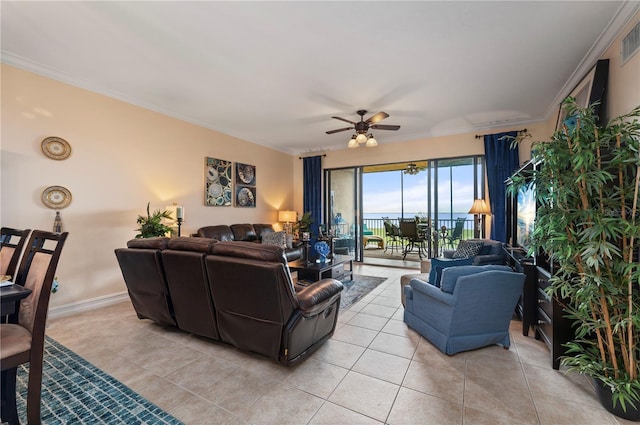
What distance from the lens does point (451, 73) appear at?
311 centimetres

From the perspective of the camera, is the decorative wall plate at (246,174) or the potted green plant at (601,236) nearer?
the potted green plant at (601,236)

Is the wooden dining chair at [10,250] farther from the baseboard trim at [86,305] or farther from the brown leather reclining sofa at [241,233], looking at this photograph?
the brown leather reclining sofa at [241,233]

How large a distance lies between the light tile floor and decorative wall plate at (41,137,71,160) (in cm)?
195

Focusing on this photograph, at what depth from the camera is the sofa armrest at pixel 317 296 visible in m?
1.94

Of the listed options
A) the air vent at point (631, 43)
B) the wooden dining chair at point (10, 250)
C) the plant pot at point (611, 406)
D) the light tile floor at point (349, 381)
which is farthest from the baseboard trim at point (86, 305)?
the air vent at point (631, 43)

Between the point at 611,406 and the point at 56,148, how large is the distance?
5497 millimetres

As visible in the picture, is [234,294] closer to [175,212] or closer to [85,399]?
[85,399]

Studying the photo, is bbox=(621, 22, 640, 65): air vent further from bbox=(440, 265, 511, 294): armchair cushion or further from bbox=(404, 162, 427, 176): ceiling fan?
bbox=(404, 162, 427, 176): ceiling fan

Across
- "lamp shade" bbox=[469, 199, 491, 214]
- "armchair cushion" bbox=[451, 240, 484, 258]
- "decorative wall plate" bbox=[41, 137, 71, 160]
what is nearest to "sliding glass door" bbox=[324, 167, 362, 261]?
"lamp shade" bbox=[469, 199, 491, 214]

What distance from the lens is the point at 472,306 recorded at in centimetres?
218

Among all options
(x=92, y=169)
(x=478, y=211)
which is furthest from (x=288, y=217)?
(x=478, y=211)

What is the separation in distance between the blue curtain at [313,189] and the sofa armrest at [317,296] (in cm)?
442

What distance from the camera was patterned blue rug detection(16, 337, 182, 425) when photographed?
1570 millimetres

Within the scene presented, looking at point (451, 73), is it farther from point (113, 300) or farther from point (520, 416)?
point (113, 300)
